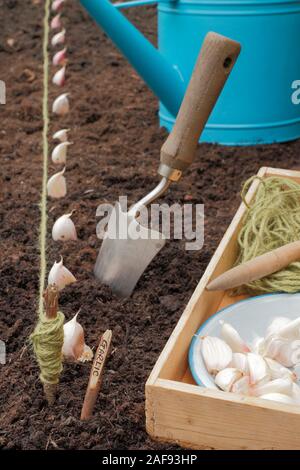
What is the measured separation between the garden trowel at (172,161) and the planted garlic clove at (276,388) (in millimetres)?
419

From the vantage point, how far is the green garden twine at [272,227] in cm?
118

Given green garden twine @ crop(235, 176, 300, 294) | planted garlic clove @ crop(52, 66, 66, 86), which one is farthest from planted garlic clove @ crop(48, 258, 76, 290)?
planted garlic clove @ crop(52, 66, 66, 86)

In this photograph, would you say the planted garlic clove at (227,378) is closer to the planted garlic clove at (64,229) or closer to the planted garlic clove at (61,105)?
the planted garlic clove at (64,229)

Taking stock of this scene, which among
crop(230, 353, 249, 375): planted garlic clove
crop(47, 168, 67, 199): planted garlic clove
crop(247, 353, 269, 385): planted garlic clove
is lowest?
crop(47, 168, 67, 199): planted garlic clove

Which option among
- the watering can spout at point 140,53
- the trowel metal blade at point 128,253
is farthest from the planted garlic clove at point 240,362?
the watering can spout at point 140,53

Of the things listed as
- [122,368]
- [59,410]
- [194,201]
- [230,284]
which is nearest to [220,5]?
[194,201]

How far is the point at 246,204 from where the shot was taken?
1.33 meters

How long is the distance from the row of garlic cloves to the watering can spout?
34.1 inches

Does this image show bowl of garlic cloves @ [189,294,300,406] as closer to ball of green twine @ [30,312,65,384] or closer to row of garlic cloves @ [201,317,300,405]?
row of garlic cloves @ [201,317,300,405]

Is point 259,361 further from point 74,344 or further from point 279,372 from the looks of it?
point 74,344

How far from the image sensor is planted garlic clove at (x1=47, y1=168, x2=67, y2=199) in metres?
1.66
